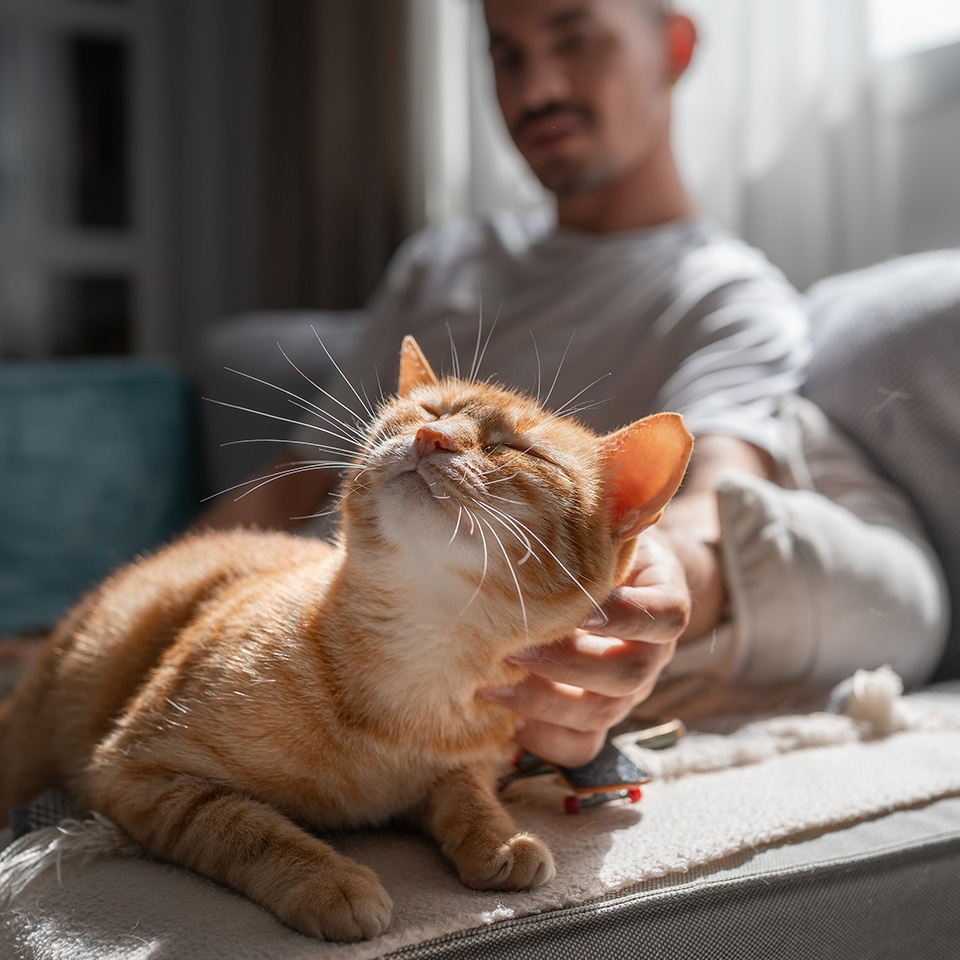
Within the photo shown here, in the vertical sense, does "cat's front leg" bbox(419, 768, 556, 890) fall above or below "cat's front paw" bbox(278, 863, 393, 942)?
below

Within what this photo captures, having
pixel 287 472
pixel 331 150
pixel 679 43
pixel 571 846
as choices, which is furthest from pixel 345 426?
pixel 331 150

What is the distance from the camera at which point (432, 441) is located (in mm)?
627

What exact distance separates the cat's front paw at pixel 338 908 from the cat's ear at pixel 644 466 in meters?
0.30

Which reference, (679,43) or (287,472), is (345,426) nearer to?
(287,472)

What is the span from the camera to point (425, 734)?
69cm

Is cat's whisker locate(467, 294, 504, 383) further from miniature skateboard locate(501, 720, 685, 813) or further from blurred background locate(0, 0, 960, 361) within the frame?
blurred background locate(0, 0, 960, 361)

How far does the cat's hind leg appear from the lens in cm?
56

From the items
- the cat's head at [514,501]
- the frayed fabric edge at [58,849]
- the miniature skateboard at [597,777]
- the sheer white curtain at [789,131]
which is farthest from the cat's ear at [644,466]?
the sheer white curtain at [789,131]

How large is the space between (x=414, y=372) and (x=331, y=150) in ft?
8.83

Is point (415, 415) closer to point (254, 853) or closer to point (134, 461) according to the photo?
point (254, 853)

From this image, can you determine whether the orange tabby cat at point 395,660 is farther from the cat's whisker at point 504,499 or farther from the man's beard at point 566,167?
the man's beard at point 566,167

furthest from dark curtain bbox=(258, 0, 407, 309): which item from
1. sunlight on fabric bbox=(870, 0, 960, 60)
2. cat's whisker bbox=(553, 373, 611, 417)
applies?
cat's whisker bbox=(553, 373, 611, 417)

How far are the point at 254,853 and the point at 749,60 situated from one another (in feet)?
5.47

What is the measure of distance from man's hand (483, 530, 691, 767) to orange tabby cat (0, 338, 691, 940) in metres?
0.02
